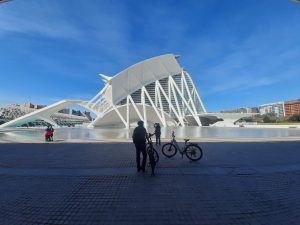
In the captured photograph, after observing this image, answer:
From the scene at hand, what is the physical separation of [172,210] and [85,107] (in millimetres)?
55928

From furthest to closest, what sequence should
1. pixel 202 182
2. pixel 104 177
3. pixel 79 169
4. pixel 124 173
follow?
1. pixel 79 169
2. pixel 124 173
3. pixel 104 177
4. pixel 202 182

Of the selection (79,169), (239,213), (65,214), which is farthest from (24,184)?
(239,213)

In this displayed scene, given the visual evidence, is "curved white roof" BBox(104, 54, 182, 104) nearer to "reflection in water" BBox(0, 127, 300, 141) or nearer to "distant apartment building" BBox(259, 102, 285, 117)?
"reflection in water" BBox(0, 127, 300, 141)

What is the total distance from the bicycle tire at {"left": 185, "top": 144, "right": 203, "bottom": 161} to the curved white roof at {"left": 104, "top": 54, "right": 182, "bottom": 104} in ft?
151

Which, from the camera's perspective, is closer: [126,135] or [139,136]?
[139,136]

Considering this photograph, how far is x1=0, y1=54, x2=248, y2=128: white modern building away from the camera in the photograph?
53.9m

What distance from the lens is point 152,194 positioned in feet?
15.0

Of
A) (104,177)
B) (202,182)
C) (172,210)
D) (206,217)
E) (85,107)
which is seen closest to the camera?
(206,217)

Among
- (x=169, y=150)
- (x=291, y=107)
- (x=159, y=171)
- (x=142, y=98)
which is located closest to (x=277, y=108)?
(x=291, y=107)

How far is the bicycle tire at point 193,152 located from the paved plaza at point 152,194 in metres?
0.74

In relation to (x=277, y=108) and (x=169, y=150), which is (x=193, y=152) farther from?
(x=277, y=108)

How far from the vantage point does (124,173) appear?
20.7 feet

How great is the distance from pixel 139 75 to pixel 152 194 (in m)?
55.5

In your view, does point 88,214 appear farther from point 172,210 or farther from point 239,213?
point 239,213
